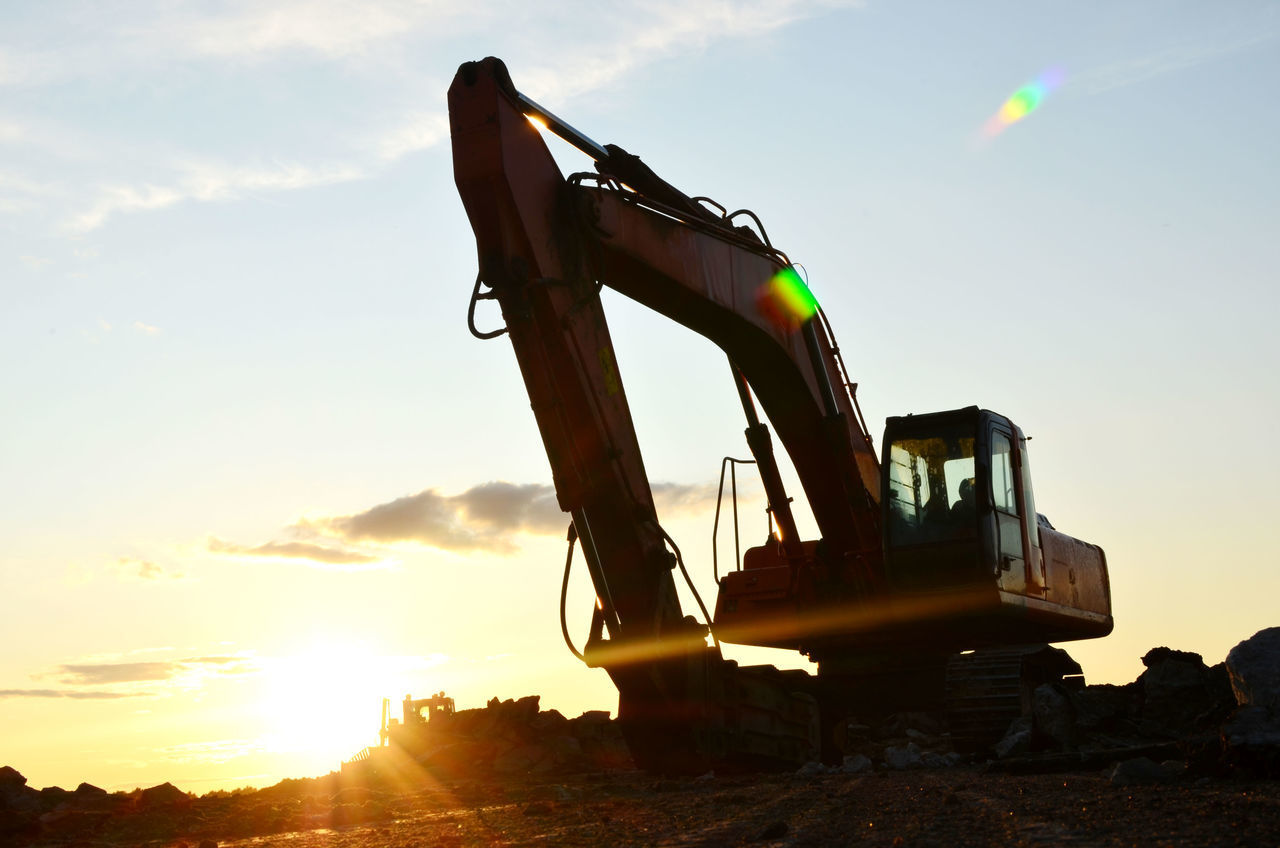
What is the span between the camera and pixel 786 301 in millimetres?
12086

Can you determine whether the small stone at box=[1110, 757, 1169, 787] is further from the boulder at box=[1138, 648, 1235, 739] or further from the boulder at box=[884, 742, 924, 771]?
the boulder at box=[1138, 648, 1235, 739]

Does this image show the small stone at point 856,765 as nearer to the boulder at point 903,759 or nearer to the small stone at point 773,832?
the boulder at point 903,759

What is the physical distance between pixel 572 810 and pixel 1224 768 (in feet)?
15.2

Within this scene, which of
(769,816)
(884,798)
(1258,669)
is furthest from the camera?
(1258,669)

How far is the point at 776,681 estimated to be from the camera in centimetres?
1140

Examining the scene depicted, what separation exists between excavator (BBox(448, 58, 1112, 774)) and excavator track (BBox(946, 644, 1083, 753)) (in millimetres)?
23

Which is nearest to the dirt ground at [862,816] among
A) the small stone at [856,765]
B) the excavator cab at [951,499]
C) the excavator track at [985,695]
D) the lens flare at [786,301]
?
the small stone at [856,765]

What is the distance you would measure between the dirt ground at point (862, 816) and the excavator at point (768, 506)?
837mm

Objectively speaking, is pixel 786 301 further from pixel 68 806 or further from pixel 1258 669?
pixel 68 806

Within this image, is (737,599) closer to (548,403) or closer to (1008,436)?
(1008,436)

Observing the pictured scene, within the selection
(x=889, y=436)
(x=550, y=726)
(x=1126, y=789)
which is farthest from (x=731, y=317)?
(x=550, y=726)

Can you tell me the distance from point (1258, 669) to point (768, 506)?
16.6 ft

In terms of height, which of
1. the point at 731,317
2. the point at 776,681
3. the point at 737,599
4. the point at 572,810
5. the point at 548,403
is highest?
the point at 731,317

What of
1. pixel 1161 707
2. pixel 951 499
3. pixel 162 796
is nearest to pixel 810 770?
pixel 951 499
